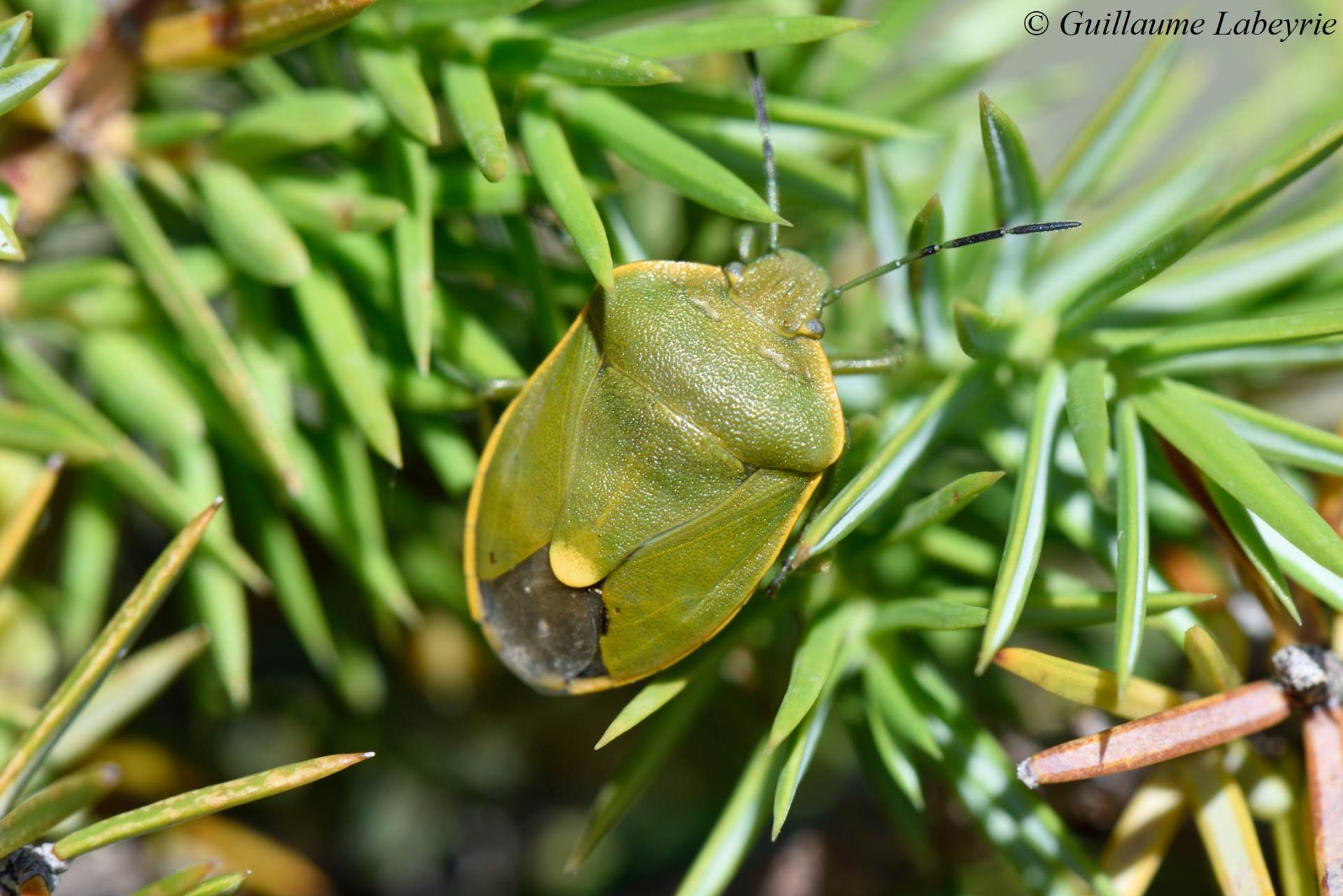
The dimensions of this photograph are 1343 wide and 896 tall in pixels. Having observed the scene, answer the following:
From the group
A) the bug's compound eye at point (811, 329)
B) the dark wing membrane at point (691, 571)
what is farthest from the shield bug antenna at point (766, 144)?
the dark wing membrane at point (691, 571)

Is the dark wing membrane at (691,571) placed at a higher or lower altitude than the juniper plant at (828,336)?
lower

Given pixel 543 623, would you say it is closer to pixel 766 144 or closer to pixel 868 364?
pixel 868 364

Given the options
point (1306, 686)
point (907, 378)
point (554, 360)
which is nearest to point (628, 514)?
point (554, 360)

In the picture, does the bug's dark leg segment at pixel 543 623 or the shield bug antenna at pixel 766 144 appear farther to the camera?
the bug's dark leg segment at pixel 543 623

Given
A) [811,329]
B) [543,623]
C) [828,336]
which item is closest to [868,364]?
[811,329]

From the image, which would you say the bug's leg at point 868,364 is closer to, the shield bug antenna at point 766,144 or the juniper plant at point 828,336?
the juniper plant at point 828,336

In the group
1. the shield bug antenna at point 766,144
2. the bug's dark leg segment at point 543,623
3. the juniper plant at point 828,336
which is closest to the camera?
the juniper plant at point 828,336

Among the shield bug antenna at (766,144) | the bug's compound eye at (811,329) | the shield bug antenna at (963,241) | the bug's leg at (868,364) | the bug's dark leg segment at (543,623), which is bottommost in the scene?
the bug's dark leg segment at (543,623)
